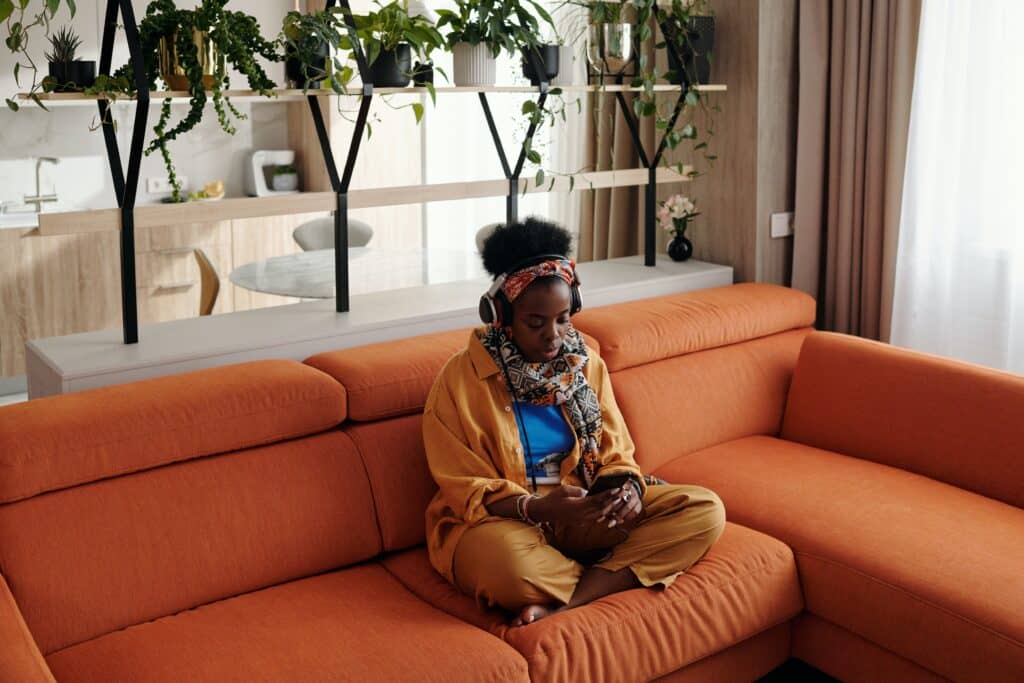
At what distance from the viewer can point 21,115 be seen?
5.43m

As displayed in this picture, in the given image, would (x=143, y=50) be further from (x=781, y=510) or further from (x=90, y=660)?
(x=781, y=510)

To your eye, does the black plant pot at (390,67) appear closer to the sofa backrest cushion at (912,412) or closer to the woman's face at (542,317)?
the woman's face at (542,317)

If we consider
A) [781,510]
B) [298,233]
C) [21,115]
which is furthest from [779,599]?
[21,115]

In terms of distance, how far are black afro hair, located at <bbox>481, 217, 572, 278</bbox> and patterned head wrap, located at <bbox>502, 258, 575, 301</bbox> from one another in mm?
47

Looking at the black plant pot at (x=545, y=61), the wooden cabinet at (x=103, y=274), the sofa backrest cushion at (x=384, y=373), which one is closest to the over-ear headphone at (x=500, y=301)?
the sofa backrest cushion at (x=384, y=373)

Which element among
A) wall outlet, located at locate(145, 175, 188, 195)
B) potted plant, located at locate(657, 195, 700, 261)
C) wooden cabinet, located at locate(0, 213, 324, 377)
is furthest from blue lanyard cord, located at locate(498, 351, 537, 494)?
wall outlet, located at locate(145, 175, 188, 195)

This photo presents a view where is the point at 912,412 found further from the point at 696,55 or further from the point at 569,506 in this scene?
the point at 696,55

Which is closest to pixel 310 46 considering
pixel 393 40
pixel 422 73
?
pixel 393 40

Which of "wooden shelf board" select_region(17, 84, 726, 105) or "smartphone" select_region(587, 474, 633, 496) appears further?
"wooden shelf board" select_region(17, 84, 726, 105)

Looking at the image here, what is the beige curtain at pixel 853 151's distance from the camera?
3.57 m

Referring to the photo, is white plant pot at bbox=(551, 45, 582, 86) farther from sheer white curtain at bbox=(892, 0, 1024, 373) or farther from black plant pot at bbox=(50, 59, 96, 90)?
black plant pot at bbox=(50, 59, 96, 90)

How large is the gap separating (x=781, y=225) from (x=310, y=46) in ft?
6.02

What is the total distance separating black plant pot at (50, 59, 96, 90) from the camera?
103 inches

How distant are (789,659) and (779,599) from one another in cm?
36
